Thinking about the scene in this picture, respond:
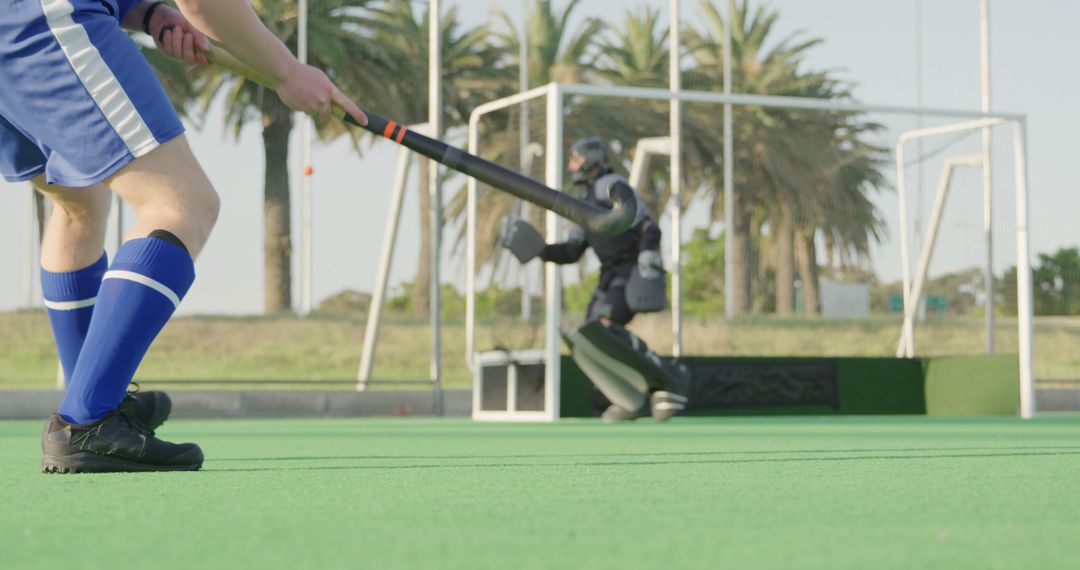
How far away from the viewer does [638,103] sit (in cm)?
2086

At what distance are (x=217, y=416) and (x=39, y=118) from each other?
10.0 m

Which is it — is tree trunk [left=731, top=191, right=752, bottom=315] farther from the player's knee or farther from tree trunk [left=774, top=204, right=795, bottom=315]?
the player's knee

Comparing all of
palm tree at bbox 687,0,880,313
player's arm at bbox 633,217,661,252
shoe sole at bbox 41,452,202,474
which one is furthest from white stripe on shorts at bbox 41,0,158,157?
palm tree at bbox 687,0,880,313

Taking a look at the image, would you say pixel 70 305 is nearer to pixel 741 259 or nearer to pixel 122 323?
pixel 122 323

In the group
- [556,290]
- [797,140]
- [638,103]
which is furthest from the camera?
[638,103]

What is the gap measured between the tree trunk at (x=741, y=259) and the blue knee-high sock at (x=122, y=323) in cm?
1125

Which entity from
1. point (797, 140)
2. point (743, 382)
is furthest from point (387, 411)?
point (797, 140)

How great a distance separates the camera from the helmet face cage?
9.34 meters

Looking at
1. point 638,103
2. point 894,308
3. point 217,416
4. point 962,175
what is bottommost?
point 217,416

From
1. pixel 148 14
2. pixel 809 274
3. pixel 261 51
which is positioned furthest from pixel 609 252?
pixel 809 274

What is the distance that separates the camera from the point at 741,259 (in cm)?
1645

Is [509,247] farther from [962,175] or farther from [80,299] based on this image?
[962,175]

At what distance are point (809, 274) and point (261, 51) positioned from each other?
11.0 metres

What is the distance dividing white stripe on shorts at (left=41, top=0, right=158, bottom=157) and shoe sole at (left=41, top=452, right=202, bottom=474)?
2.41 ft
